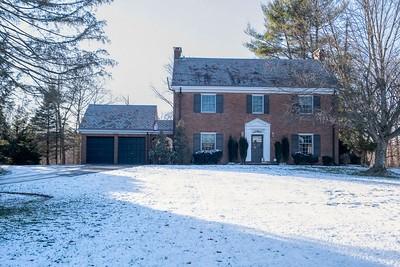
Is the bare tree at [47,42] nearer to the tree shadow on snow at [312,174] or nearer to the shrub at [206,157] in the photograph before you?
the tree shadow on snow at [312,174]

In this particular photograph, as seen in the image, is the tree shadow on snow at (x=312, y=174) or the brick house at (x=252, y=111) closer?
the tree shadow on snow at (x=312, y=174)

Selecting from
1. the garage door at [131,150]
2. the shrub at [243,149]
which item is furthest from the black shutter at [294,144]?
the garage door at [131,150]

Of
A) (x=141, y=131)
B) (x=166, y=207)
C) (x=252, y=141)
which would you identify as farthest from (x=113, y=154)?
(x=166, y=207)

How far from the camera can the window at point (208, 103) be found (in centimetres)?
2858

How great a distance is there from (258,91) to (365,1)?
918cm

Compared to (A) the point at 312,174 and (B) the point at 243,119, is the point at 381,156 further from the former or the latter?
(B) the point at 243,119

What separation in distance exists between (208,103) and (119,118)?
697cm

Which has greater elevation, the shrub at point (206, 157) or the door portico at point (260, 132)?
the door portico at point (260, 132)

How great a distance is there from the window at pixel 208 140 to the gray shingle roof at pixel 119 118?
13.1 feet

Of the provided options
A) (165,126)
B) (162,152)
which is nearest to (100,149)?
(165,126)

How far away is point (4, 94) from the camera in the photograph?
466 inches

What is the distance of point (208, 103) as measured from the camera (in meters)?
28.7

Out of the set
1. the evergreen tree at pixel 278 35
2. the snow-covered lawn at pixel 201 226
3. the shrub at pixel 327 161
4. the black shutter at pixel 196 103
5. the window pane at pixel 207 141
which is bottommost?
the snow-covered lawn at pixel 201 226

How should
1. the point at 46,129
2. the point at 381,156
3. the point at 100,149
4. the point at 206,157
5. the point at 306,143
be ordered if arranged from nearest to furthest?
the point at 381,156, the point at 206,157, the point at 306,143, the point at 100,149, the point at 46,129
